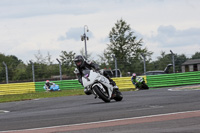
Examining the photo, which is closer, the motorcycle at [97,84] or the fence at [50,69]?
the motorcycle at [97,84]

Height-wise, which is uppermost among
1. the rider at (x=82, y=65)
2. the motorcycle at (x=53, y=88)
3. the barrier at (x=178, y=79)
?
the rider at (x=82, y=65)

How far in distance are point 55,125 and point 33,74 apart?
2116 cm

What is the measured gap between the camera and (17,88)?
30.1m

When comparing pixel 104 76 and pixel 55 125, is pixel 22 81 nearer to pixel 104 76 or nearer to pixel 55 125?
pixel 104 76

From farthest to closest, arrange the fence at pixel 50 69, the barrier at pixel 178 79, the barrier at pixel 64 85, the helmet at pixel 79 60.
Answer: the barrier at pixel 64 85, the fence at pixel 50 69, the barrier at pixel 178 79, the helmet at pixel 79 60

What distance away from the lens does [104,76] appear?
1327 centimetres

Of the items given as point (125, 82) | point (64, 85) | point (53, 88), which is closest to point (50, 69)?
point (53, 88)

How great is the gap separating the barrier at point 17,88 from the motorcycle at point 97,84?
17.3 m

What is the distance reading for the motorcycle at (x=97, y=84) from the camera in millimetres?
12758

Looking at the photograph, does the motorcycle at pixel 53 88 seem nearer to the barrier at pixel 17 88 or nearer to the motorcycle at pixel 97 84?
the barrier at pixel 17 88

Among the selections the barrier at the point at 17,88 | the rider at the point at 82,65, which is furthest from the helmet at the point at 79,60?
the barrier at the point at 17,88

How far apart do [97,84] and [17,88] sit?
18.4 meters

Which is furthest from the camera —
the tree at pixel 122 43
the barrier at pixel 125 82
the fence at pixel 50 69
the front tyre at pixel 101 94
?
the tree at pixel 122 43

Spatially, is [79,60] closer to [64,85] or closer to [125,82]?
[125,82]
